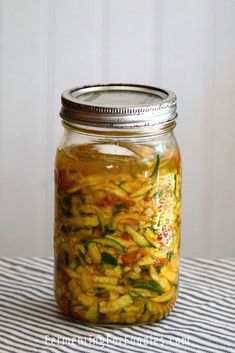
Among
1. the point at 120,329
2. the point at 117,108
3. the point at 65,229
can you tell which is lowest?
the point at 120,329

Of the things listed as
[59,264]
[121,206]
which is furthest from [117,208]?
[59,264]

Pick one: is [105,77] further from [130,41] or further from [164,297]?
[164,297]

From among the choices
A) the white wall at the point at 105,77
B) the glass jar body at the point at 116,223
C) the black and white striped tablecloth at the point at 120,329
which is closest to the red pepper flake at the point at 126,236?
the glass jar body at the point at 116,223

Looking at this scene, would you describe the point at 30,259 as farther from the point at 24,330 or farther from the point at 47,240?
the point at 47,240

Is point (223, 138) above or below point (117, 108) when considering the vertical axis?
below

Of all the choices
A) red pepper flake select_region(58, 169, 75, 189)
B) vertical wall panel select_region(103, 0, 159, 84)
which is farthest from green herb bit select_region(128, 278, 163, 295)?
vertical wall panel select_region(103, 0, 159, 84)

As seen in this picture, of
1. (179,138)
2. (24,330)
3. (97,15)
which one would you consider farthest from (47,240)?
(24,330)

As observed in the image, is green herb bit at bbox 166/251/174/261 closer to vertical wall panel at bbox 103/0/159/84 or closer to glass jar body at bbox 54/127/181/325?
glass jar body at bbox 54/127/181/325

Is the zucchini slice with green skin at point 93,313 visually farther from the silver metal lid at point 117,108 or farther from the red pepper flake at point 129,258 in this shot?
the silver metal lid at point 117,108
